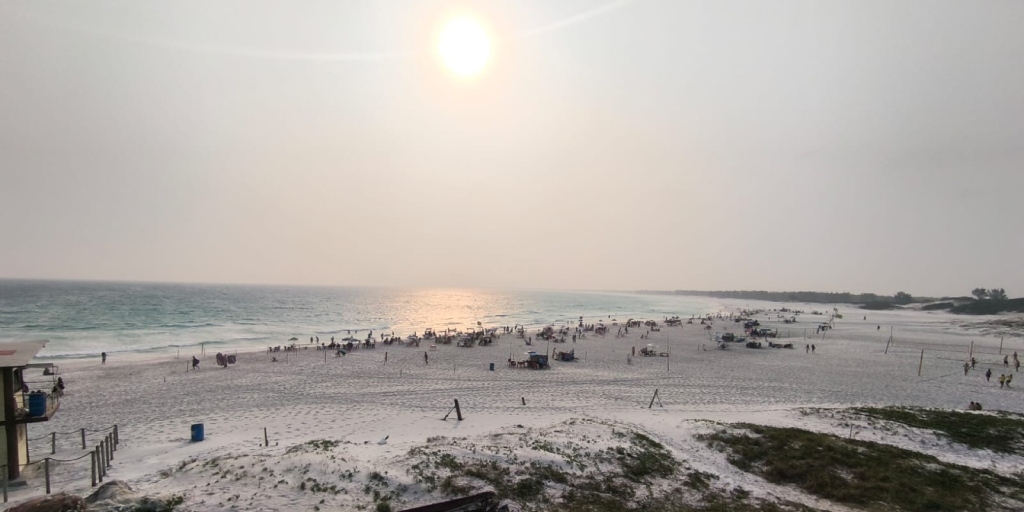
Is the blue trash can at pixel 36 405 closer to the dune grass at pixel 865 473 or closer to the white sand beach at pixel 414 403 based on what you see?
the white sand beach at pixel 414 403

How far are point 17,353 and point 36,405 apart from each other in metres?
1.48

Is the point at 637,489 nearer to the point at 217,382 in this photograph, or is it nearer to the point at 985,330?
the point at 217,382

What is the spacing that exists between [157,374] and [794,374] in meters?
44.0

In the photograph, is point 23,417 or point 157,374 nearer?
point 23,417

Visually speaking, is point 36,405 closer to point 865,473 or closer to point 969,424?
point 865,473

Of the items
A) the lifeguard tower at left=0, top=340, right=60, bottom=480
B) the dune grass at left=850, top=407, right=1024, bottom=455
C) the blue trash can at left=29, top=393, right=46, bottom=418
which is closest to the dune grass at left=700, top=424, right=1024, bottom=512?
the dune grass at left=850, top=407, right=1024, bottom=455

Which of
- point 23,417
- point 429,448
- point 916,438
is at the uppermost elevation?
point 23,417

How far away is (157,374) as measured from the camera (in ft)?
106

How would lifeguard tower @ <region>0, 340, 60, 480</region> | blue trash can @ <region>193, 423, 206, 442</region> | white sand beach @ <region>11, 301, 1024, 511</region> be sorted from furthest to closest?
1. blue trash can @ <region>193, 423, 206, 442</region>
2. lifeguard tower @ <region>0, 340, 60, 480</region>
3. white sand beach @ <region>11, 301, 1024, 511</region>

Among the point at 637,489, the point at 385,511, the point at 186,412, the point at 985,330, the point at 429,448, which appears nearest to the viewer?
the point at 385,511

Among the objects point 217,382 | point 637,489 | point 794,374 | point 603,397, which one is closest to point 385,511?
point 637,489

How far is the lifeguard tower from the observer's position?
11945 millimetres

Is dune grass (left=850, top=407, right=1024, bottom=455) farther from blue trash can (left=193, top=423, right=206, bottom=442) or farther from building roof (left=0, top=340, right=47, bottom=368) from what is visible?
building roof (left=0, top=340, right=47, bottom=368)

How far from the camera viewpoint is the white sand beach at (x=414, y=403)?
38.2 ft
